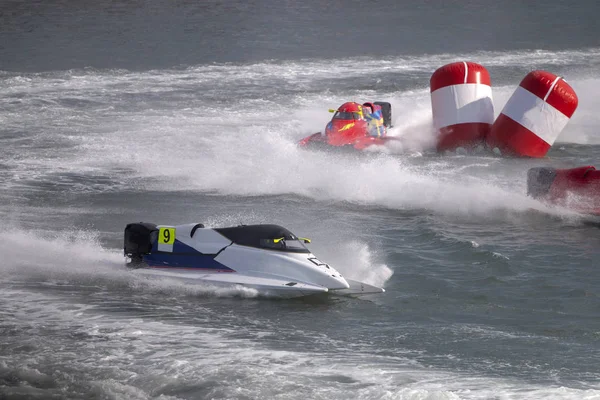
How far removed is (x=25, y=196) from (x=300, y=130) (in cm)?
891

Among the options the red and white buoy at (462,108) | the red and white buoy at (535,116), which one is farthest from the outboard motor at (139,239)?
the red and white buoy at (535,116)

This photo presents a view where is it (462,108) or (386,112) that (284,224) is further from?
(386,112)

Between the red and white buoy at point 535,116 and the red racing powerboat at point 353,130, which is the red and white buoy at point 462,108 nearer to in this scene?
the red and white buoy at point 535,116

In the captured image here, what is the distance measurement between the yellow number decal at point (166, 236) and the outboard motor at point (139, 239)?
101mm

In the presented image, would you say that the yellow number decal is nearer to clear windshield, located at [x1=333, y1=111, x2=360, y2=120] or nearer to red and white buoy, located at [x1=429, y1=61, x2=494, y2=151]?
clear windshield, located at [x1=333, y1=111, x2=360, y2=120]

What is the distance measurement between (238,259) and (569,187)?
282 inches

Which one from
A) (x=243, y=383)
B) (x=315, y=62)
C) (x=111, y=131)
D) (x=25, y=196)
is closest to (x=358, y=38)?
(x=315, y=62)

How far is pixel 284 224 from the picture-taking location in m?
17.5

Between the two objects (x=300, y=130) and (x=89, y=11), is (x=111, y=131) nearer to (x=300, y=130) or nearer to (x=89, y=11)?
(x=300, y=130)

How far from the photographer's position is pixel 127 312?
13.1 m

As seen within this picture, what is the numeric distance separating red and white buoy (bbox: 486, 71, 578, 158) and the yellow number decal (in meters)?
11.1

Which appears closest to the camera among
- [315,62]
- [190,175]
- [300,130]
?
[190,175]

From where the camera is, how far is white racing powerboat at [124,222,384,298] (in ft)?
44.1

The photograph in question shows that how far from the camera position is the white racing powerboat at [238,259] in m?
13.4
